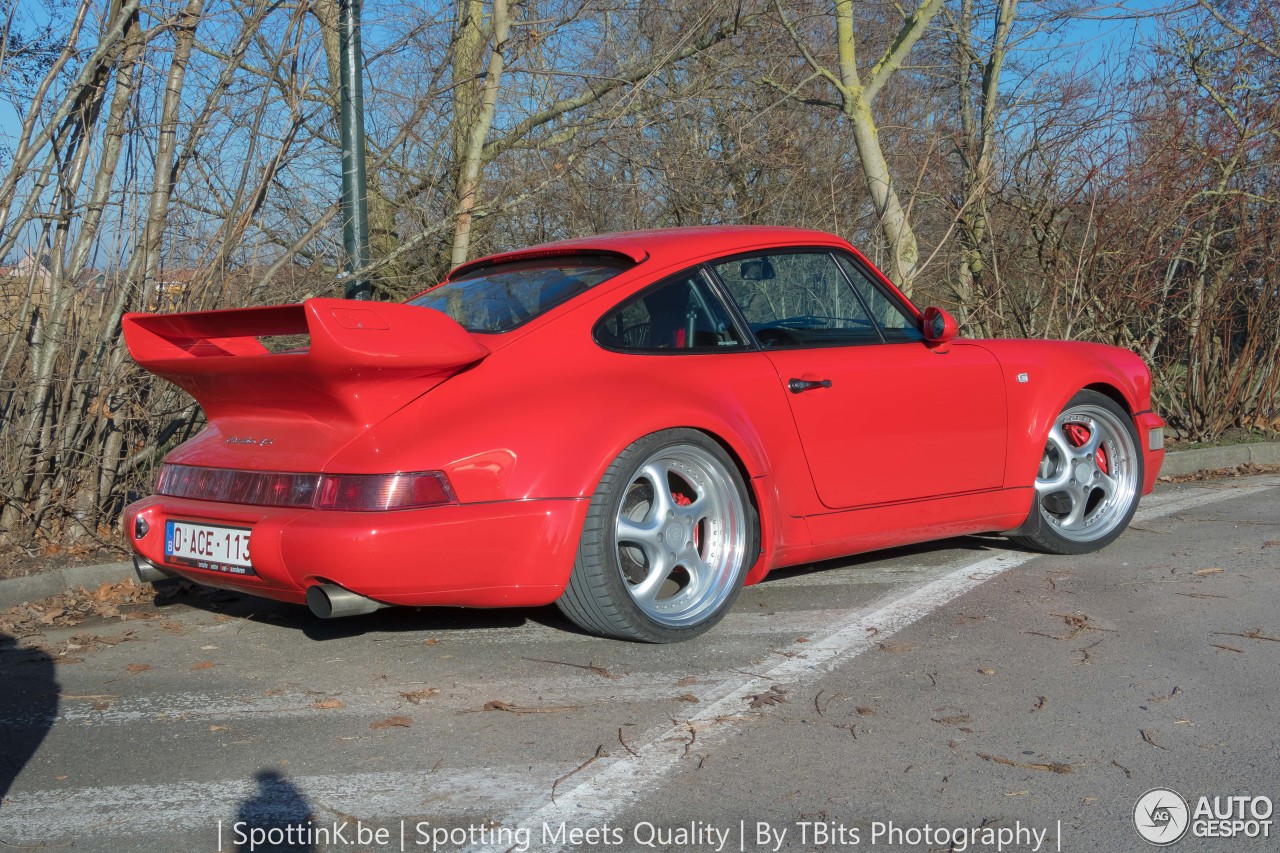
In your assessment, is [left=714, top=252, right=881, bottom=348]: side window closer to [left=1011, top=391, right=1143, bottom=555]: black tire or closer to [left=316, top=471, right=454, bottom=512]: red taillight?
[left=1011, top=391, right=1143, bottom=555]: black tire

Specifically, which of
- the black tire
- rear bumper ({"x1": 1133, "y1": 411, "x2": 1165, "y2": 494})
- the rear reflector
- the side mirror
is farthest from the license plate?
rear bumper ({"x1": 1133, "y1": 411, "x2": 1165, "y2": 494})

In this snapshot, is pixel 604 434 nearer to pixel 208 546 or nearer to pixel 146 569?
pixel 208 546

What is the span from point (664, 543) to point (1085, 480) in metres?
2.59

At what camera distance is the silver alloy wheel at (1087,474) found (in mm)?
6070

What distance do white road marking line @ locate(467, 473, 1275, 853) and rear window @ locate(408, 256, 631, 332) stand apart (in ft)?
5.06

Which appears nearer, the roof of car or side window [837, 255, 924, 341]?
the roof of car

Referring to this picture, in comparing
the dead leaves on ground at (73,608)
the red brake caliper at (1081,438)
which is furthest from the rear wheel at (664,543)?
the dead leaves on ground at (73,608)

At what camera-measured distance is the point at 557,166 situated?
32.6 feet

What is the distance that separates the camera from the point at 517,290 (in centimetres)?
495

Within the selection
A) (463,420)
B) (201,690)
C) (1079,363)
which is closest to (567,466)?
(463,420)

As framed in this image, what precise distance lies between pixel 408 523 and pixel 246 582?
2.36 ft

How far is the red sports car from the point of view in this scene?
407cm

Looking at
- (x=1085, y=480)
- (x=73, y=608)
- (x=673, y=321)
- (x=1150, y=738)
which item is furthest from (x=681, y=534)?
(x=73, y=608)

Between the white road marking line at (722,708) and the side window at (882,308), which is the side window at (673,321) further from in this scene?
the white road marking line at (722,708)
